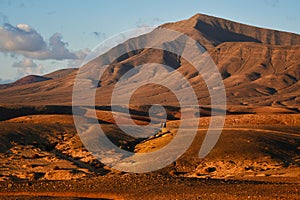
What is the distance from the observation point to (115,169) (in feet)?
108

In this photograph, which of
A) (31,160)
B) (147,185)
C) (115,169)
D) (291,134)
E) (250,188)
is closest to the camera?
(250,188)

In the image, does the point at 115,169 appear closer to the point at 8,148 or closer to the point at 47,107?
the point at 8,148

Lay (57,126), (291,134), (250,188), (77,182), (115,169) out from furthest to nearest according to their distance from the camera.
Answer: (57,126) → (291,134) → (115,169) → (77,182) → (250,188)

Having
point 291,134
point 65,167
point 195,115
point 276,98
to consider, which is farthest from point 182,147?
point 276,98

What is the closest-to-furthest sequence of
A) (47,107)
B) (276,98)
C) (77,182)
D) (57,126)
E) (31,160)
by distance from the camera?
1. (77,182)
2. (31,160)
3. (57,126)
4. (47,107)
5. (276,98)

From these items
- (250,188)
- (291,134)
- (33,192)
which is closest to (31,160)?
(33,192)

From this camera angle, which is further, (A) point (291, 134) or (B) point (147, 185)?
(A) point (291, 134)

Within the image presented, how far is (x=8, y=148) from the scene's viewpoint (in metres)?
40.5

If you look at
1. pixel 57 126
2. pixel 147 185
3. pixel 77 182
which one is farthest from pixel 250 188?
pixel 57 126

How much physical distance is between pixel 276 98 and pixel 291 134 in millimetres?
130635

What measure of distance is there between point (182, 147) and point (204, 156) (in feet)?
10.7

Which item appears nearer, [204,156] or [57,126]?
[204,156]

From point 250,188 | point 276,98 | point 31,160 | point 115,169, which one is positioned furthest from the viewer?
point 276,98

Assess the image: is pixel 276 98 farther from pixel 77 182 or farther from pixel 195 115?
pixel 77 182
